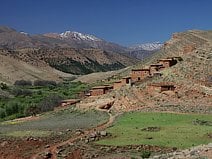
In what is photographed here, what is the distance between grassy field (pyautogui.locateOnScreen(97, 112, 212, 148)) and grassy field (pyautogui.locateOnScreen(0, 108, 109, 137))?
2765 millimetres

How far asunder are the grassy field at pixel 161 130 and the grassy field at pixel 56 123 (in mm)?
2765

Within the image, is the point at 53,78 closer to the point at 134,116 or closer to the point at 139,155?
the point at 134,116

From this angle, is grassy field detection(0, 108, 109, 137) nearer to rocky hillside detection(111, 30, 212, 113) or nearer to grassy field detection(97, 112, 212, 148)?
grassy field detection(97, 112, 212, 148)

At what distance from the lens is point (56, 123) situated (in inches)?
1586

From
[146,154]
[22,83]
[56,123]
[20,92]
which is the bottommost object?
[146,154]

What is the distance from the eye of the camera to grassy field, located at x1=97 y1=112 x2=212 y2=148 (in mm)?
29812

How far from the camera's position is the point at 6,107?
65.9 metres

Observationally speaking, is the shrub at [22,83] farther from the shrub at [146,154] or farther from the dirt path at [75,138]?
the shrub at [146,154]

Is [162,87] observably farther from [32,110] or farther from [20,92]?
[20,92]

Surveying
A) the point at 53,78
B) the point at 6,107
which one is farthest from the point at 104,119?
the point at 53,78

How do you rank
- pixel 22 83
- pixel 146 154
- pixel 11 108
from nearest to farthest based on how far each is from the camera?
pixel 146 154, pixel 11 108, pixel 22 83

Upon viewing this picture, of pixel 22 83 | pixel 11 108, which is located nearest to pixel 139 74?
pixel 11 108

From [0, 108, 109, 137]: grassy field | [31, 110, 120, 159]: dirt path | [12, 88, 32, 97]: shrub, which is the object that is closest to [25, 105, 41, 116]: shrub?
[0, 108, 109, 137]: grassy field

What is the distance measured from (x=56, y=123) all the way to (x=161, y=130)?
1077cm
